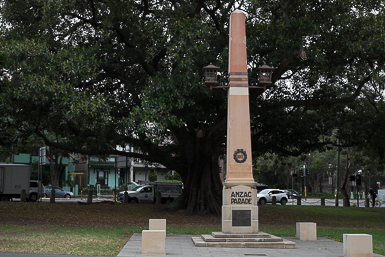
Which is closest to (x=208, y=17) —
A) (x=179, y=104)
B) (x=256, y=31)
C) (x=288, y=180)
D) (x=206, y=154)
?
(x=256, y=31)

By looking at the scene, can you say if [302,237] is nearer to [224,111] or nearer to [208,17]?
[224,111]

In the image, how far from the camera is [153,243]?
10836 millimetres

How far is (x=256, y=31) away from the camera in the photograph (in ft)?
64.0

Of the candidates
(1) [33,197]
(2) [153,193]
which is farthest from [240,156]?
(1) [33,197]

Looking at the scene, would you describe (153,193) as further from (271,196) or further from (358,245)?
(358,245)

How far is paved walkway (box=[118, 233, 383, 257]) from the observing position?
10977mm

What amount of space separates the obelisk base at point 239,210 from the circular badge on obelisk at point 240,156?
0.72m

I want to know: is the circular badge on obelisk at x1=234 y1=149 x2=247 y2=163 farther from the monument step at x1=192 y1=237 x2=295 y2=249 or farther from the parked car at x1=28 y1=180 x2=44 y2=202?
the parked car at x1=28 y1=180 x2=44 y2=202

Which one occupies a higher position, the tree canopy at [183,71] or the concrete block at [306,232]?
the tree canopy at [183,71]

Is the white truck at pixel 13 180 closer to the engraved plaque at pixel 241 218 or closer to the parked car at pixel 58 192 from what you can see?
the parked car at pixel 58 192

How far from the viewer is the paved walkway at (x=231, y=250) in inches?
432

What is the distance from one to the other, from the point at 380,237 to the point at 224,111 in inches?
340

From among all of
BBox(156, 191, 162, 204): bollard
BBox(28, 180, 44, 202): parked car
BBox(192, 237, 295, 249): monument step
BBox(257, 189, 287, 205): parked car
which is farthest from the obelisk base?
BBox(257, 189, 287, 205): parked car

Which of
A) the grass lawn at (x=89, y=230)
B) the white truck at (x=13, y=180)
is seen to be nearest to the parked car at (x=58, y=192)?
the white truck at (x=13, y=180)
